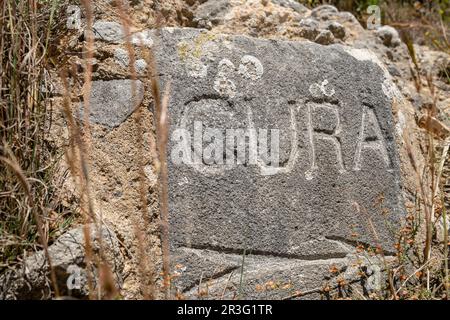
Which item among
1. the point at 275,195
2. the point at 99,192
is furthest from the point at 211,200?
the point at 99,192

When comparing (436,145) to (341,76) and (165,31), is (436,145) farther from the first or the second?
(165,31)

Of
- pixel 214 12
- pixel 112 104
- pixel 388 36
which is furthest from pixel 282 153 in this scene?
pixel 388 36

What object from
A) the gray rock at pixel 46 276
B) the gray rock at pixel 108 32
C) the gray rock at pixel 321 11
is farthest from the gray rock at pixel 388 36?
the gray rock at pixel 46 276

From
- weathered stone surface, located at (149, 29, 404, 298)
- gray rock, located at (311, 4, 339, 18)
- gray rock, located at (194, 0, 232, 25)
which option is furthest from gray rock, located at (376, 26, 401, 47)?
gray rock, located at (194, 0, 232, 25)

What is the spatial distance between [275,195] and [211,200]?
0.24 metres

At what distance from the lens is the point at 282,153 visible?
7.91ft

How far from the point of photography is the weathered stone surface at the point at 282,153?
2.27 metres

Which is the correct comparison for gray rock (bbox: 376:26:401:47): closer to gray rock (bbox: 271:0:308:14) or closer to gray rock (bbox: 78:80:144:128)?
gray rock (bbox: 271:0:308:14)

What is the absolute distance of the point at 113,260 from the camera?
2080 mm

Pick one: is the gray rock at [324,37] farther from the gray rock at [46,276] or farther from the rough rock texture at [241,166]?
the gray rock at [46,276]

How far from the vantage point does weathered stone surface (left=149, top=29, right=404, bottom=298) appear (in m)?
2.27

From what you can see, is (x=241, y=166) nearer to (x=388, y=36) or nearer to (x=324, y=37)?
(x=324, y=37)

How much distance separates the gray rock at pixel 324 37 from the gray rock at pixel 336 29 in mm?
120

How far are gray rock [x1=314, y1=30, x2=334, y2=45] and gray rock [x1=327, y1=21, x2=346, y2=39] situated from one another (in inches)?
4.7
